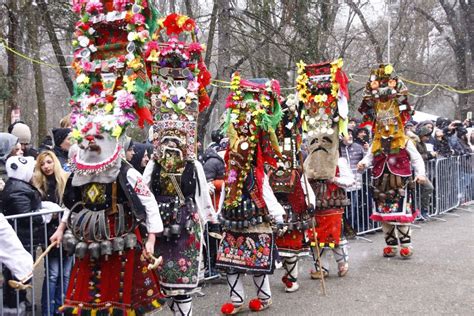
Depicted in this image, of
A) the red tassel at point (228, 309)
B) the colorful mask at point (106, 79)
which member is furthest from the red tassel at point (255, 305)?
the colorful mask at point (106, 79)

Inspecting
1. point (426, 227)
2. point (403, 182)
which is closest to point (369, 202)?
point (426, 227)

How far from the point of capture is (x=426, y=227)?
10.4 m

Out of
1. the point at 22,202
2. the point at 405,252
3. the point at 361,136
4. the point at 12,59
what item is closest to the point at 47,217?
the point at 22,202

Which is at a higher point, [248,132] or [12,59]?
[12,59]

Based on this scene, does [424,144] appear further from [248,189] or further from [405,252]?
[248,189]

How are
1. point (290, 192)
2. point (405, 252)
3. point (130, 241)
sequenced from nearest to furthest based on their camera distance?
point (130, 241)
point (290, 192)
point (405, 252)

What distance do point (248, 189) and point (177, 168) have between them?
3.34 feet

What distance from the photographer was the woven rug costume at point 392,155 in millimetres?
7586

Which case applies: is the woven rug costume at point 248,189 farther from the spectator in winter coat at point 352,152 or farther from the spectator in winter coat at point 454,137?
the spectator in winter coat at point 454,137

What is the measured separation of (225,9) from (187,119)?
7821 millimetres

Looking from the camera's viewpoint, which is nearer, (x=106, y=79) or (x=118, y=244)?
(x=118, y=244)

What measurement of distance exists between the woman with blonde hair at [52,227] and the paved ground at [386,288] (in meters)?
1.19

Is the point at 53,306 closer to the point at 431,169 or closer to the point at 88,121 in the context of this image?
the point at 88,121

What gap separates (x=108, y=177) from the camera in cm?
A: 401
